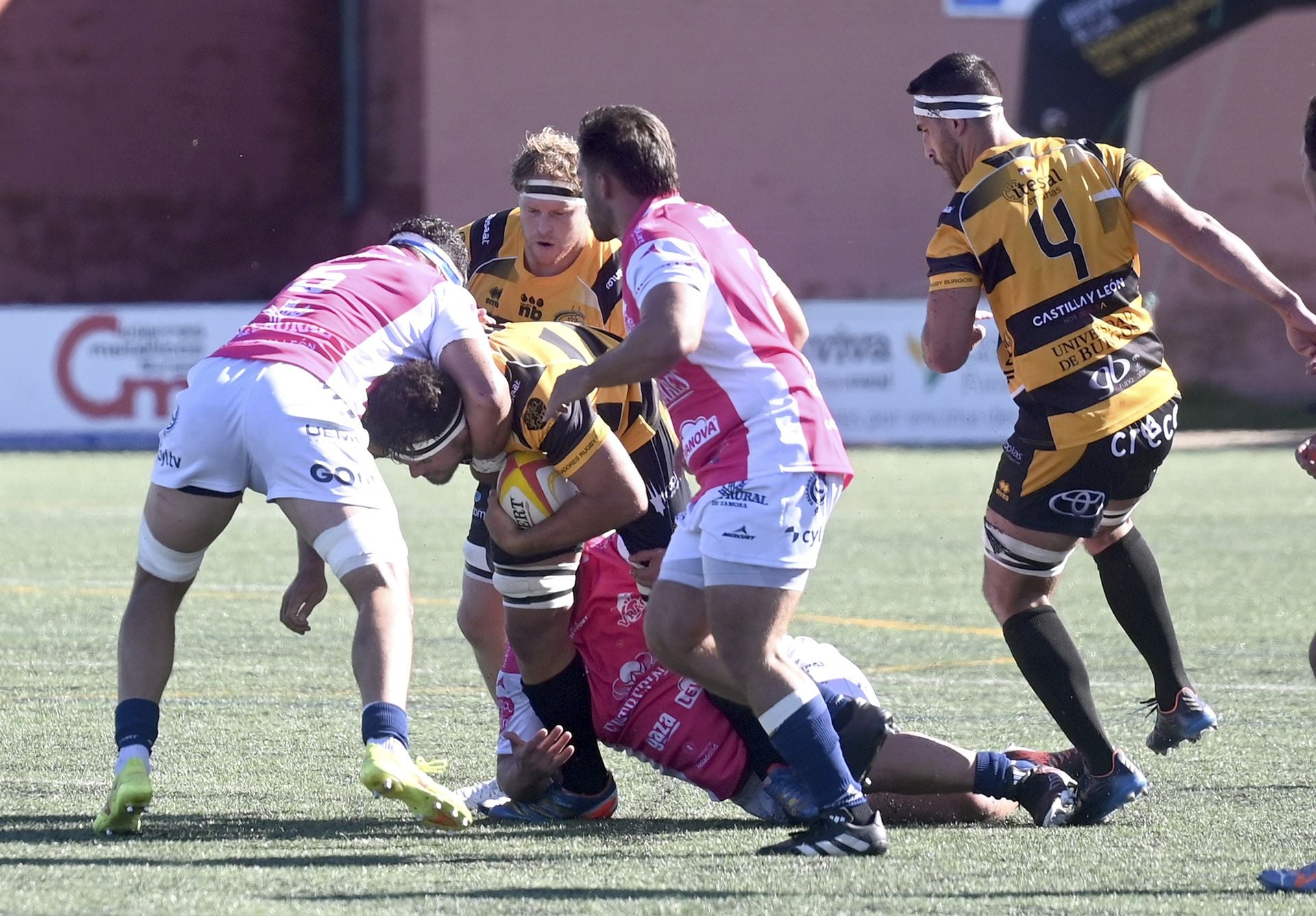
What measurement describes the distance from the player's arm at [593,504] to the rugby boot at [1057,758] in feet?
3.99

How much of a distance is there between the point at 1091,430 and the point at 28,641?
488 centimetres

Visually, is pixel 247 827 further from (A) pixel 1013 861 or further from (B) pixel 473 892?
(A) pixel 1013 861

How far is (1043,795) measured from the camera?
15.9 ft

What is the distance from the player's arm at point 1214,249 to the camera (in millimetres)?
4988

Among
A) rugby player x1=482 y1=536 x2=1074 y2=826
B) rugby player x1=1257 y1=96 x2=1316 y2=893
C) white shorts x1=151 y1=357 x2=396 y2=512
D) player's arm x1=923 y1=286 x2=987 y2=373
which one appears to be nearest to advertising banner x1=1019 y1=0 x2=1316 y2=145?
player's arm x1=923 y1=286 x2=987 y2=373

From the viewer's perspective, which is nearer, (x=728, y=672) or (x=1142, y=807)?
(x=728, y=672)

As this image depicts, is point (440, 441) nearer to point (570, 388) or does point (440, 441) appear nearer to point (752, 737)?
point (570, 388)

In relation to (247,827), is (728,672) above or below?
above

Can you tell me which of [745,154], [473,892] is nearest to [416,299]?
[473,892]

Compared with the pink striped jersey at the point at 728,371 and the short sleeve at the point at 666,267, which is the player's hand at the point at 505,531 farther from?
the short sleeve at the point at 666,267

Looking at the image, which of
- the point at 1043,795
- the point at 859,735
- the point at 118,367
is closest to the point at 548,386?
the point at 859,735

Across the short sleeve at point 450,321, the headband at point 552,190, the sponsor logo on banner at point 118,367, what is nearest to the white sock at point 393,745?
the short sleeve at point 450,321

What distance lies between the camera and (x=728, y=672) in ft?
14.9

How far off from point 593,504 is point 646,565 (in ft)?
1.54
